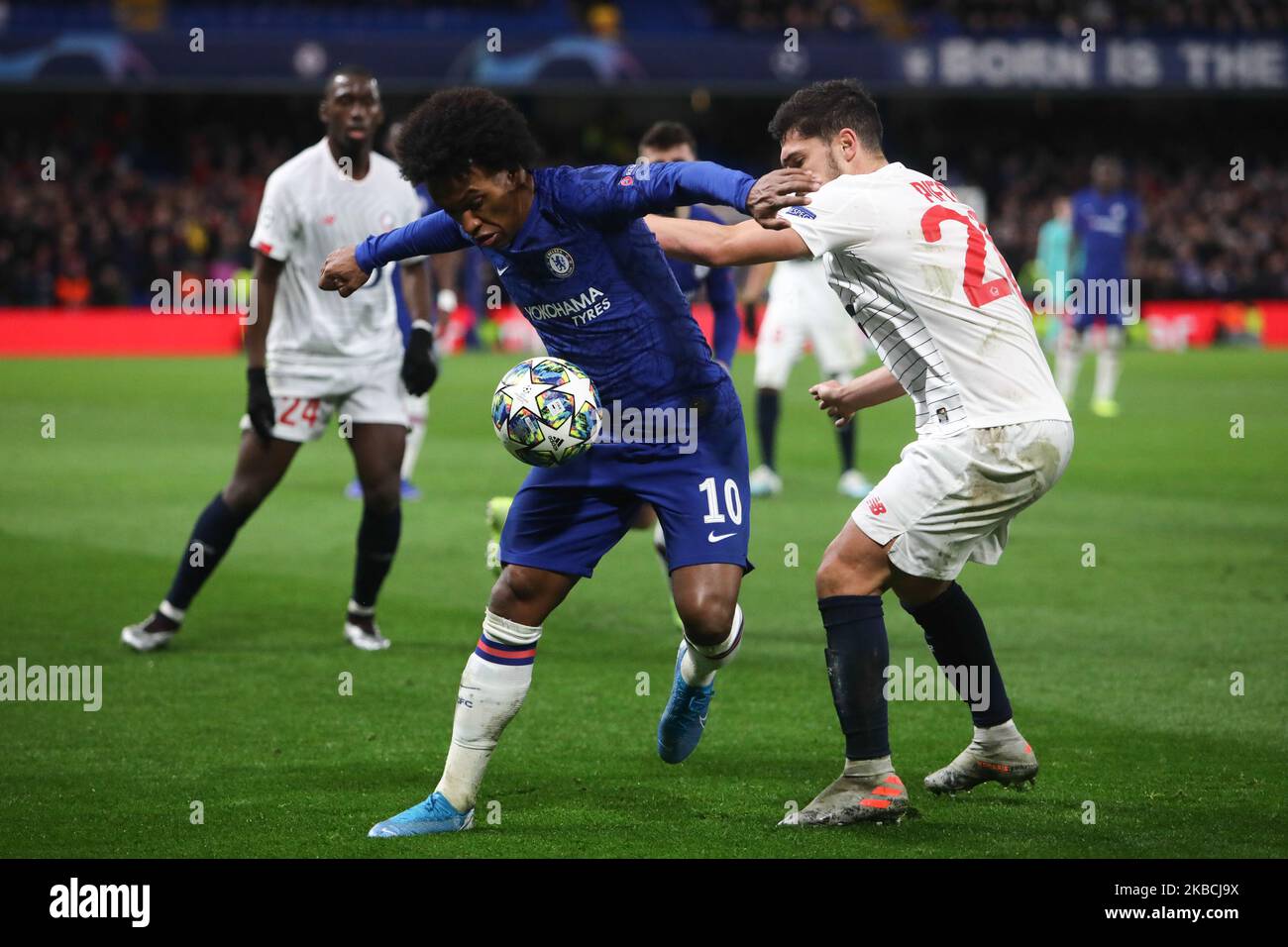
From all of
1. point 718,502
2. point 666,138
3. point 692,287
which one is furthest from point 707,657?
point 666,138

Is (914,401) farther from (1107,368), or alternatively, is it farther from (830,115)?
(1107,368)

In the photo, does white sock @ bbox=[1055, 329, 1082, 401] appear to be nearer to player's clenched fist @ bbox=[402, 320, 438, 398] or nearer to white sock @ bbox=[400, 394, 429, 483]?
white sock @ bbox=[400, 394, 429, 483]

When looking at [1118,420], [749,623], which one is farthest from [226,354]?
[749,623]

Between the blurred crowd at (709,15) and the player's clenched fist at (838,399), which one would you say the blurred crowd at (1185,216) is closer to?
the blurred crowd at (709,15)

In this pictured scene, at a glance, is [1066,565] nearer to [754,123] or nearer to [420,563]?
[420,563]

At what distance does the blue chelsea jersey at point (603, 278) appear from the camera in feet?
15.8

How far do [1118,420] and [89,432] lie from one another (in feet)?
34.9

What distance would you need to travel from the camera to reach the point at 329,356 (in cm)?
757

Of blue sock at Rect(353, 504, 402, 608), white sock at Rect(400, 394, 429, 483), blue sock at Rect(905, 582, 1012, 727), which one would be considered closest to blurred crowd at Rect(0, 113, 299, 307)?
white sock at Rect(400, 394, 429, 483)

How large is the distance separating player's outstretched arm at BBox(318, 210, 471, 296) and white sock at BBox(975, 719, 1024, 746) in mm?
2221

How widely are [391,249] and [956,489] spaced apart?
185 cm

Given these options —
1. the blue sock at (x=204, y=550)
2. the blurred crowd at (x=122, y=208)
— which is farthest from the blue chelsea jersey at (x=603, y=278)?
the blurred crowd at (x=122, y=208)

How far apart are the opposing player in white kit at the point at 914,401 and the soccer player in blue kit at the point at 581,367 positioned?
0.26 m

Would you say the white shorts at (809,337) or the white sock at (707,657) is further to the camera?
the white shorts at (809,337)
